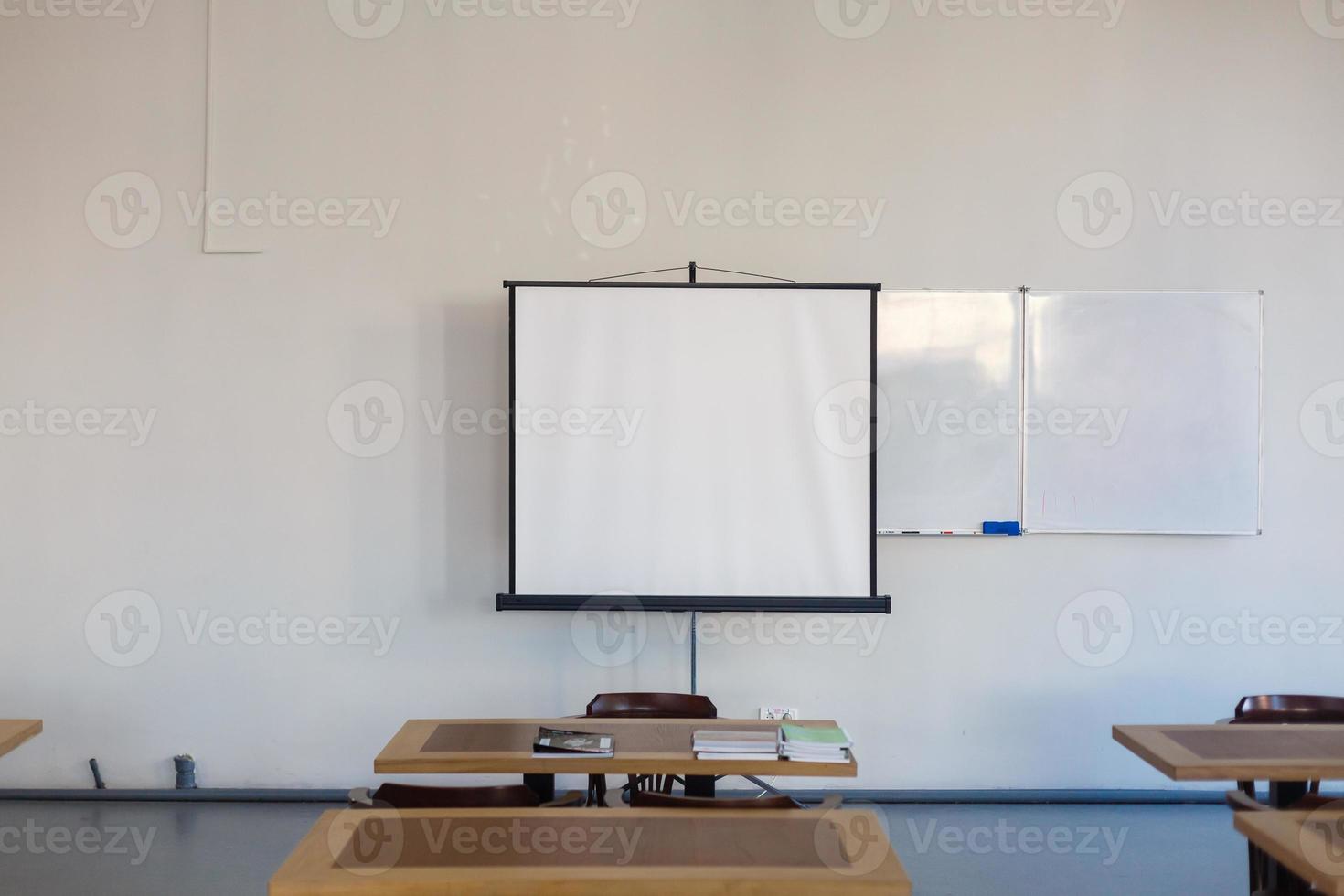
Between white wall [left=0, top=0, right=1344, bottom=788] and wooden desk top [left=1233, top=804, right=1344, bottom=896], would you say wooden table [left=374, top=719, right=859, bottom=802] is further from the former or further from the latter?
white wall [left=0, top=0, right=1344, bottom=788]

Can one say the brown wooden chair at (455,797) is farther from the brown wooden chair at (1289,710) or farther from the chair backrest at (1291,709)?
the chair backrest at (1291,709)

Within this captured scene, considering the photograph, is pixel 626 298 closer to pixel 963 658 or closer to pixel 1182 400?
pixel 963 658

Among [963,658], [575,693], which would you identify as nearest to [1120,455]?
[963,658]

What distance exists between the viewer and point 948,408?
4047 mm

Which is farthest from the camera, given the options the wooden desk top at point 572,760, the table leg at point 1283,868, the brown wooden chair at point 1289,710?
the brown wooden chair at point 1289,710

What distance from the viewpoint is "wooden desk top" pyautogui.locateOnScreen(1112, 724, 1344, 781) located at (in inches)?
93.4

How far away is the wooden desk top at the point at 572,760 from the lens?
8.06 ft

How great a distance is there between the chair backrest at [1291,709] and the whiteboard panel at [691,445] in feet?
4.49

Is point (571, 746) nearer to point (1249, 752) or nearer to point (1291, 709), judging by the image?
point (1249, 752)

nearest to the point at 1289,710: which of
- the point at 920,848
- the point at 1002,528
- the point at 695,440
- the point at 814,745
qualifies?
the point at 1002,528

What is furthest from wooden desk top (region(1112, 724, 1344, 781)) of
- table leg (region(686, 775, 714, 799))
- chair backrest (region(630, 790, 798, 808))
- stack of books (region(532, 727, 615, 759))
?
stack of books (region(532, 727, 615, 759))

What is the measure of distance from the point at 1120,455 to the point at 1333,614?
1.19 meters

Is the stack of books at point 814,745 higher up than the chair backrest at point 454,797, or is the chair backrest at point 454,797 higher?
the stack of books at point 814,745

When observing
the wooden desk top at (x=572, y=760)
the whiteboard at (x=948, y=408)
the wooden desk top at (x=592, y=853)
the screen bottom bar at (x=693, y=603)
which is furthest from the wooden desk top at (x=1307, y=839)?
the whiteboard at (x=948, y=408)
